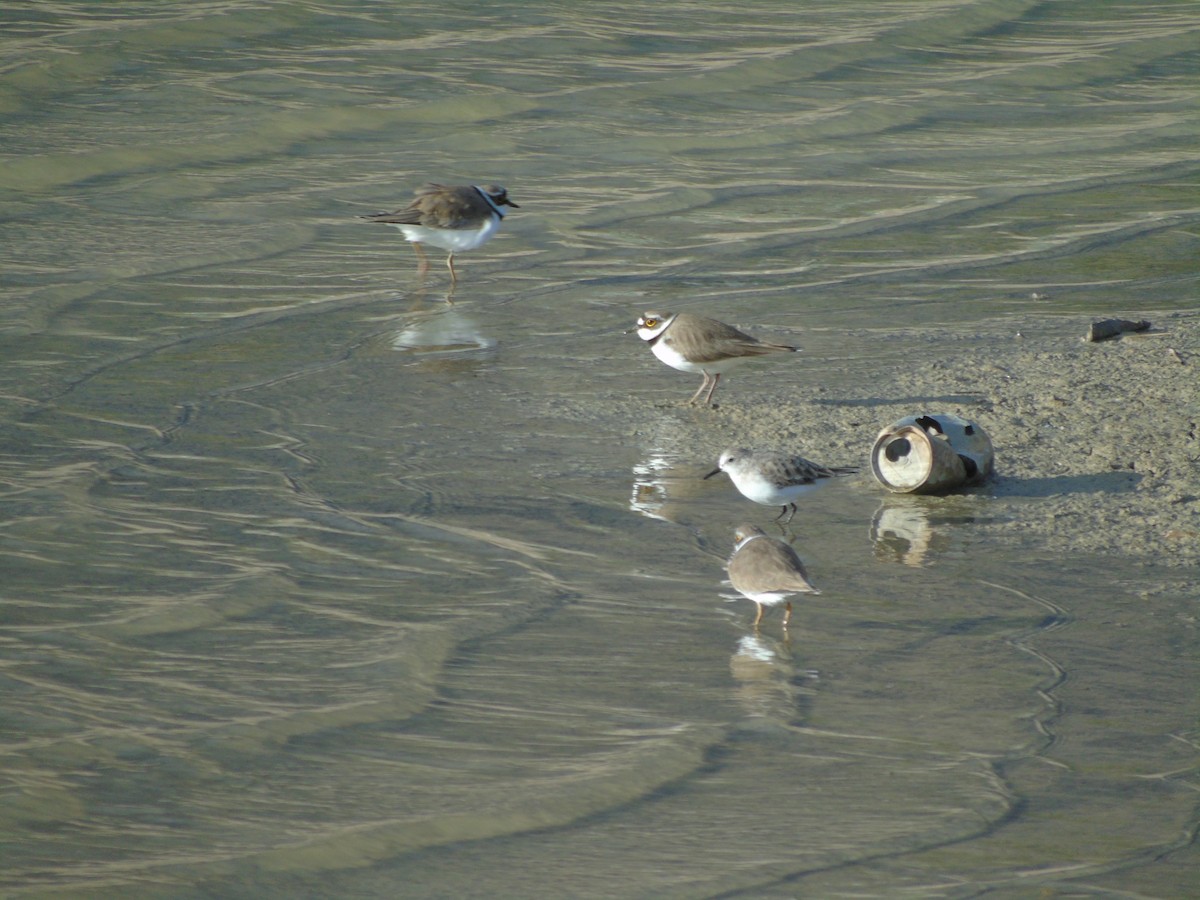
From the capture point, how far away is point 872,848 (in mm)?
5180

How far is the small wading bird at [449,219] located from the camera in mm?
13148

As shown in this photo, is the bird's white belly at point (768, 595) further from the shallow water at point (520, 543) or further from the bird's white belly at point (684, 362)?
the bird's white belly at point (684, 362)

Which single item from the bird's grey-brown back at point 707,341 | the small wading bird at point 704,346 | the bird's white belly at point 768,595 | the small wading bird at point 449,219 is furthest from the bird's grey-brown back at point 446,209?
the bird's white belly at point 768,595

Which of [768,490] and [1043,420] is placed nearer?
[768,490]

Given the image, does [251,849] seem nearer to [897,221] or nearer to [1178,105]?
[897,221]

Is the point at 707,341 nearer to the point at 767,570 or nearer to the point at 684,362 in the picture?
the point at 684,362

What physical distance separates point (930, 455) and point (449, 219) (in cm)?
595

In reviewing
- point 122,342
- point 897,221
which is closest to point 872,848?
point 122,342

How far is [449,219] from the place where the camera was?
43.0ft

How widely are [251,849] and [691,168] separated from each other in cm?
1327

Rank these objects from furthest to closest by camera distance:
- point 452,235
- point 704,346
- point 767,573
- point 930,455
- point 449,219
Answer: point 452,235, point 449,219, point 704,346, point 930,455, point 767,573

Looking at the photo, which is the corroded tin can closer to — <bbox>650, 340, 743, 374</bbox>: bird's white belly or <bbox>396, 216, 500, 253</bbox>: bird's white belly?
<bbox>650, 340, 743, 374</bbox>: bird's white belly

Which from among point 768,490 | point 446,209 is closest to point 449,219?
point 446,209

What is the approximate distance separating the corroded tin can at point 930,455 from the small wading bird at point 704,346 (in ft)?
5.11
